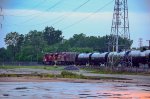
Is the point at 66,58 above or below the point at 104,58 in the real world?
above

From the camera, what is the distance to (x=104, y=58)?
81438 millimetres

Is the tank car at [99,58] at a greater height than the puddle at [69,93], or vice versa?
the tank car at [99,58]

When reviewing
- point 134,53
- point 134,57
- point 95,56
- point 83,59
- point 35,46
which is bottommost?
point 134,57

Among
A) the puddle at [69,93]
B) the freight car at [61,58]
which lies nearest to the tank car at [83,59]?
the freight car at [61,58]

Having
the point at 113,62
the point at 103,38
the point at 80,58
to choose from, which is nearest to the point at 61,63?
the point at 80,58


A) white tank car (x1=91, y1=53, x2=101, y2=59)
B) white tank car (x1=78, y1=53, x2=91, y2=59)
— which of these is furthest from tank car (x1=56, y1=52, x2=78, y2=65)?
white tank car (x1=91, y1=53, x2=101, y2=59)

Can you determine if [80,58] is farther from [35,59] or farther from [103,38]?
[103,38]

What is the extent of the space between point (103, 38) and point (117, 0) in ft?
380

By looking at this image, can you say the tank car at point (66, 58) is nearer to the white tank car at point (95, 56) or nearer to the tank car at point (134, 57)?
the white tank car at point (95, 56)

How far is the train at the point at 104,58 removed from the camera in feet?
221

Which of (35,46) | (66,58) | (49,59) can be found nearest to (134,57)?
(66,58)

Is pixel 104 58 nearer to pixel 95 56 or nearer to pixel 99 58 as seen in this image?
pixel 99 58

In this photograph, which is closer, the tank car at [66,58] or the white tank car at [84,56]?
the white tank car at [84,56]

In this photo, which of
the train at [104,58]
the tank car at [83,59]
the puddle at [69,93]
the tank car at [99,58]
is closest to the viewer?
the puddle at [69,93]
